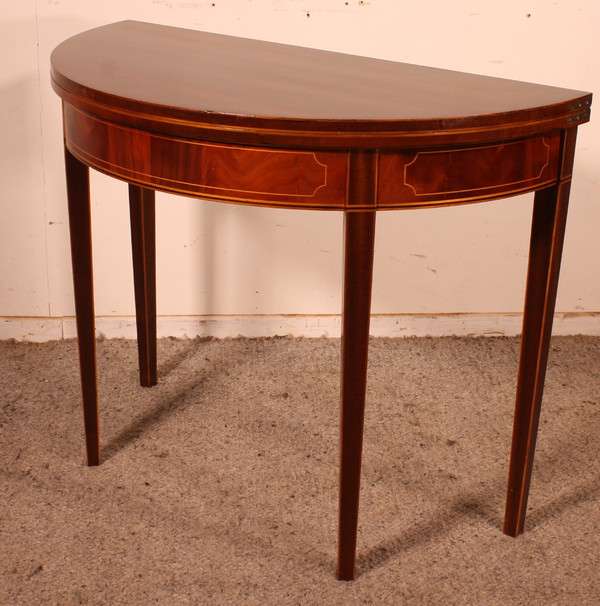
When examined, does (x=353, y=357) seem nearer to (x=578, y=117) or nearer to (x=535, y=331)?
(x=535, y=331)

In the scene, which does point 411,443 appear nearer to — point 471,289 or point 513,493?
point 513,493

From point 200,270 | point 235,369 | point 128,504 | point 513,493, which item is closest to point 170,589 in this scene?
point 128,504

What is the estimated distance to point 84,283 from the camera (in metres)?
1.64

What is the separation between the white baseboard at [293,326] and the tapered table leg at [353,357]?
3.34 ft

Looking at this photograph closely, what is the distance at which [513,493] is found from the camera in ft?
5.17

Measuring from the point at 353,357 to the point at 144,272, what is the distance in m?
0.83

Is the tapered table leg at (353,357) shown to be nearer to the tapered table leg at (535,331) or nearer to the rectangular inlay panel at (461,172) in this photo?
the rectangular inlay panel at (461,172)

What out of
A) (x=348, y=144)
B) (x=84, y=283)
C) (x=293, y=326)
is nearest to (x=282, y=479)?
(x=84, y=283)

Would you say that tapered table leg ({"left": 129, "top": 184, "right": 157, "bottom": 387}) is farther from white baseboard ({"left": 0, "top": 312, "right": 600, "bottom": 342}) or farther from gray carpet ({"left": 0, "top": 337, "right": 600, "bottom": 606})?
white baseboard ({"left": 0, "top": 312, "right": 600, "bottom": 342})

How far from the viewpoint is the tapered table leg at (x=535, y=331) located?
4.45ft

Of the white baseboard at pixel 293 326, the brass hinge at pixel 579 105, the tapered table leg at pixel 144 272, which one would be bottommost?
the white baseboard at pixel 293 326

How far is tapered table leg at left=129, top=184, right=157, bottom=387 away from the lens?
194 centimetres

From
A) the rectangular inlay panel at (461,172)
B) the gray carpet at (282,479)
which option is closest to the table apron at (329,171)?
the rectangular inlay panel at (461,172)

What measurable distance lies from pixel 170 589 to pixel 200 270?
3.43 feet
